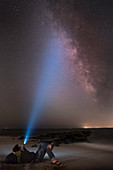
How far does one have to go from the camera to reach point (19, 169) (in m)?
5.65

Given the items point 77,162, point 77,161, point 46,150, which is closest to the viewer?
point 46,150

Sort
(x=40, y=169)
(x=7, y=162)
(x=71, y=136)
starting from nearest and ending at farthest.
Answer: (x=40, y=169)
(x=7, y=162)
(x=71, y=136)

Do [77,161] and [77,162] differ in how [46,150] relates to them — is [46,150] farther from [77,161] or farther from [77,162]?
[77,161]

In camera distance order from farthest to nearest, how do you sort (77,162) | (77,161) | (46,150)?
(77,161), (77,162), (46,150)

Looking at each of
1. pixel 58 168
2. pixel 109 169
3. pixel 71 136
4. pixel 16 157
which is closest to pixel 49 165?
pixel 58 168

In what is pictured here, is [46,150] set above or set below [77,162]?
above

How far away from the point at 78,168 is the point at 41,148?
165 cm

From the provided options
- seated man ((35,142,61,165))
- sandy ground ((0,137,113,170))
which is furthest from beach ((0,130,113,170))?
seated man ((35,142,61,165))

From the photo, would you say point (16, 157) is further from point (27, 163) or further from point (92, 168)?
point (92, 168)

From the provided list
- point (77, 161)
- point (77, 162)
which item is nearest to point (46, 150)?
point (77, 162)

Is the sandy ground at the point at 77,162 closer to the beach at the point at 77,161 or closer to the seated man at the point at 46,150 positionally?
the beach at the point at 77,161

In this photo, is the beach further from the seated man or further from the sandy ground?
the seated man

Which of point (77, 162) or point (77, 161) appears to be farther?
point (77, 161)

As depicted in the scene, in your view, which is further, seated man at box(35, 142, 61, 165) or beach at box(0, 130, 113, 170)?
seated man at box(35, 142, 61, 165)
